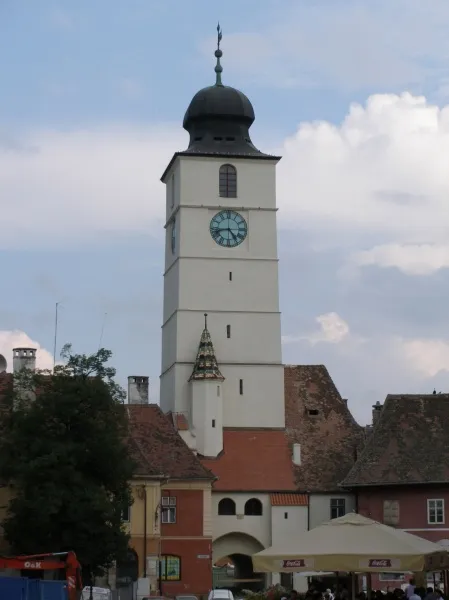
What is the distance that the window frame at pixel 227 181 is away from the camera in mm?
73500

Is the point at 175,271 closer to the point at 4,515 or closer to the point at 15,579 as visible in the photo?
the point at 4,515

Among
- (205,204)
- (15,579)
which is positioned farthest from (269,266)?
(15,579)

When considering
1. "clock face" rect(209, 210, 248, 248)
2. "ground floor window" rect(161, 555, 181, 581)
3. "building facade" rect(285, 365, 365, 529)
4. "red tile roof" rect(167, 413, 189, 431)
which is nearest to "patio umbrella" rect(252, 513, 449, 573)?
"ground floor window" rect(161, 555, 181, 581)

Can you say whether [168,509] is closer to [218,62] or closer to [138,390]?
[138,390]

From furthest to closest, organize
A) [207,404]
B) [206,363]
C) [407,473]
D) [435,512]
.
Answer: [206,363], [207,404], [407,473], [435,512]

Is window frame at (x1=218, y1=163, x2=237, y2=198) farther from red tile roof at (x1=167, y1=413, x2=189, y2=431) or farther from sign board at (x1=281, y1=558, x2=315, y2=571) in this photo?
sign board at (x1=281, y1=558, x2=315, y2=571)

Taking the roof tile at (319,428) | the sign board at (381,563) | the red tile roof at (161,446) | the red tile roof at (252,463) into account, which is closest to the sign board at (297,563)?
the sign board at (381,563)

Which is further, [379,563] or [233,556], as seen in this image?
[233,556]

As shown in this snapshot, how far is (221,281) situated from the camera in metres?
72.2

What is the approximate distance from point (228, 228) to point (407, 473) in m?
17.3

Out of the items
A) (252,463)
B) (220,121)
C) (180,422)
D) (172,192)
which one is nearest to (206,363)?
(180,422)

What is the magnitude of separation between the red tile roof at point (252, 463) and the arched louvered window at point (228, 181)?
12420 millimetres

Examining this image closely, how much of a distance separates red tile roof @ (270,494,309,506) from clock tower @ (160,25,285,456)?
11.9 ft

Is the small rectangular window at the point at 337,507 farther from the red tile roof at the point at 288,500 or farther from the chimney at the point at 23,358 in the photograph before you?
the chimney at the point at 23,358
